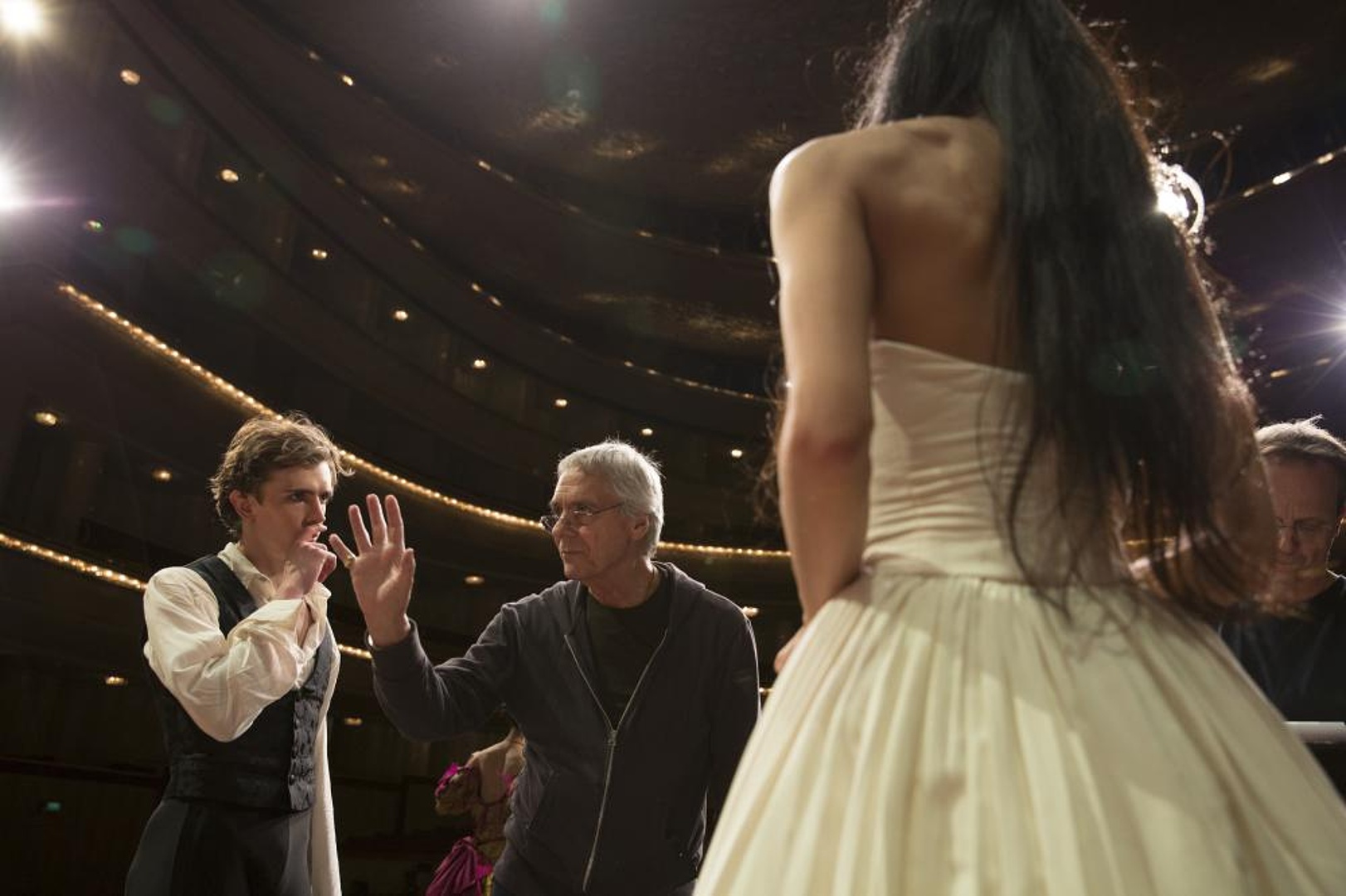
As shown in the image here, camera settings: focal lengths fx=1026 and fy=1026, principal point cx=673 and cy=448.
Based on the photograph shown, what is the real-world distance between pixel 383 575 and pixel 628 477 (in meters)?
0.96

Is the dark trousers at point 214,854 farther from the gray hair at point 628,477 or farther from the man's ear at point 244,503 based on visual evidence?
the gray hair at point 628,477

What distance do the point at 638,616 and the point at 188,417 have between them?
1217 centimetres

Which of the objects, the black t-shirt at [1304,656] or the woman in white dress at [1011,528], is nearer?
A: the woman in white dress at [1011,528]

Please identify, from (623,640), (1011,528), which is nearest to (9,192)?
(623,640)

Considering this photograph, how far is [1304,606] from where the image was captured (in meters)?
2.25

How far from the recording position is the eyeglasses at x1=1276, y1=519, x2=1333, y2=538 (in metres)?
2.34

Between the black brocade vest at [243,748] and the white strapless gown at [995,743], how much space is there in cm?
185

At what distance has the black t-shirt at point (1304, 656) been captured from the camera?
2.16 meters

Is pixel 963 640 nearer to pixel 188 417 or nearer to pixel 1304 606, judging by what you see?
pixel 1304 606

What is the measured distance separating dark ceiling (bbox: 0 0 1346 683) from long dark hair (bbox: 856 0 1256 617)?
9.05m

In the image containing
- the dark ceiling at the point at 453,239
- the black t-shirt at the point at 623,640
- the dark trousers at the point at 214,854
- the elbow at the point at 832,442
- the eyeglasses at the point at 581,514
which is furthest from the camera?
the dark ceiling at the point at 453,239

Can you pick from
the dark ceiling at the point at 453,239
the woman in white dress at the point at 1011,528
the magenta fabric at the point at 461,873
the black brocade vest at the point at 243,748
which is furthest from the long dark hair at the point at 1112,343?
the dark ceiling at the point at 453,239

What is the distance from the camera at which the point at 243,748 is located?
2.47 meters

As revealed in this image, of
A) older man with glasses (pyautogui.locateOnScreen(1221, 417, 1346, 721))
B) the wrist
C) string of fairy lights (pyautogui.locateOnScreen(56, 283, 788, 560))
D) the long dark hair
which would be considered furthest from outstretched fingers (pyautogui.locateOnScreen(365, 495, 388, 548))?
string of fairy lights (pyautogui.locateOnScreen(56, 283, 788, 560))
